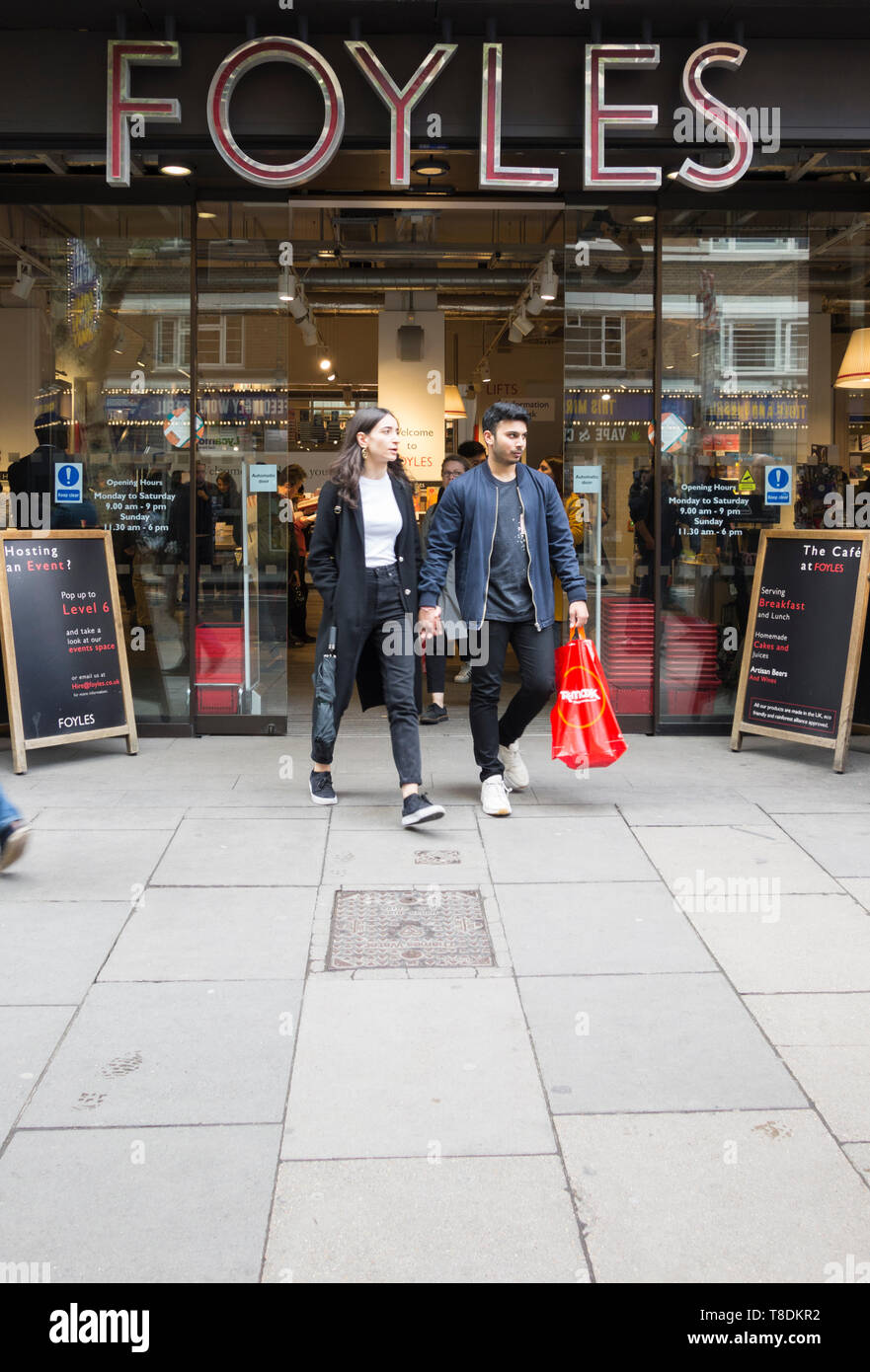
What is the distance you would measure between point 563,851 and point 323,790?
1.36m

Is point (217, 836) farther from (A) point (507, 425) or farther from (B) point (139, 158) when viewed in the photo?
(B) point (139, 158)

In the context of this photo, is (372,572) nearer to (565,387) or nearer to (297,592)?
(565,387)

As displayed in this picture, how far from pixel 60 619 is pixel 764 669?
3958mm

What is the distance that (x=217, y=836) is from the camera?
589 cm

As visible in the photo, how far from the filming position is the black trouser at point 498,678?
625 cm

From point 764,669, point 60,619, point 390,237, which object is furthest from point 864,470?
point 390,237

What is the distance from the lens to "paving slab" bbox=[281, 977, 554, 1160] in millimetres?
3172

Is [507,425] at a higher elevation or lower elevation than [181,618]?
higher

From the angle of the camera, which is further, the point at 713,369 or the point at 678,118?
the point at 713,369

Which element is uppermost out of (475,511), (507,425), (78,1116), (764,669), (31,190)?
(31,190)

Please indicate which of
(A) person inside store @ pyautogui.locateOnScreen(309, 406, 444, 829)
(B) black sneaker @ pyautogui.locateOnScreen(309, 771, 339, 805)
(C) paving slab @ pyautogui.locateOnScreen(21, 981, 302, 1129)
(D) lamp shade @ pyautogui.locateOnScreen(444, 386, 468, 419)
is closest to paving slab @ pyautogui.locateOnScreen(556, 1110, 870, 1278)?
(C) paving slab @ pyautogui.locateOnScreen(21, 981, 302, 1129)

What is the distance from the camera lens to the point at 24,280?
336 inches

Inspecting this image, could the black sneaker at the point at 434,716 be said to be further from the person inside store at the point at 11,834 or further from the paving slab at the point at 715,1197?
the paving slab at the point at 715,1197

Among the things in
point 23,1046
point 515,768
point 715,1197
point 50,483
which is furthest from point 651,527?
point 715,1197
